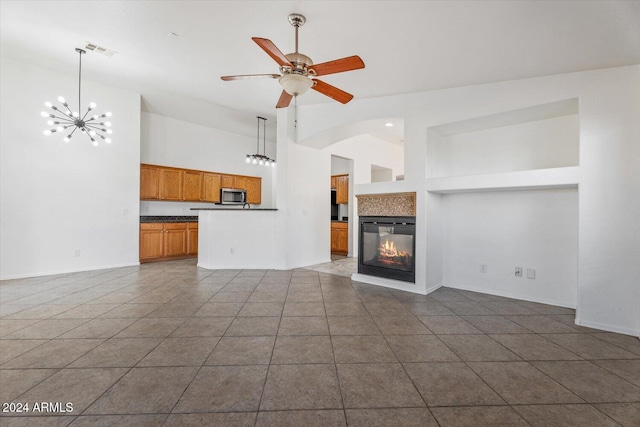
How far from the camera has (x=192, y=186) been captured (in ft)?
23.6

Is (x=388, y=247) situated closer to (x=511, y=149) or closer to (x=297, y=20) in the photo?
(x=511, y=149)

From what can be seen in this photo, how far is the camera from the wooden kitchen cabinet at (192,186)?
7055 mm

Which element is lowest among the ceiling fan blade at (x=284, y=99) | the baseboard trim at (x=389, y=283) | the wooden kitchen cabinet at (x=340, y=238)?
the baseboard trim at (x=389, y=283)

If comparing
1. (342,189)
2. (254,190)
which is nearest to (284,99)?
(342,189)

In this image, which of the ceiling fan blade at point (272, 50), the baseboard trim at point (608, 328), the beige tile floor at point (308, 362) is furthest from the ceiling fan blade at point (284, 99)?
the baseboard trim at point (608, 328)

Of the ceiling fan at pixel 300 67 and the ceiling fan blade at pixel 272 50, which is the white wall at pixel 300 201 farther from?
the ceiling fan blade at pixel 272 50

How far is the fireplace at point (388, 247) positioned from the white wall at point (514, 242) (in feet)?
2.24

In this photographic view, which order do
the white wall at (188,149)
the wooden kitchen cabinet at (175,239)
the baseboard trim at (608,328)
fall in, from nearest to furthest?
the baseboard trim at (608,328)
the wooden kitchen cabinet at (175,239)
the white wall at (188,149)

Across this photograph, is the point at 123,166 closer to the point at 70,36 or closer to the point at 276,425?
the point at 70,36

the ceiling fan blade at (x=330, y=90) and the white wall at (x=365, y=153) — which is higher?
the white wall at (x=365, y=153)

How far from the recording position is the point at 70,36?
3.49 metres

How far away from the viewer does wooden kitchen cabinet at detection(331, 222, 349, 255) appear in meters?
7.50

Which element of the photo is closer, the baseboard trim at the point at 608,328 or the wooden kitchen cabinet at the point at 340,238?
the baseboard trim at the point at 608,328

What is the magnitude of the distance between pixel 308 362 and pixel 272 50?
8.06 ft
